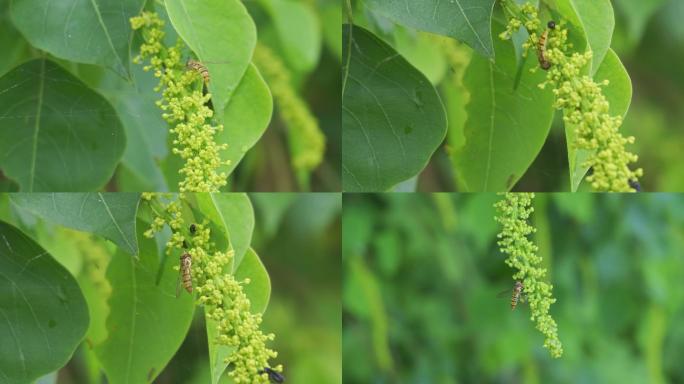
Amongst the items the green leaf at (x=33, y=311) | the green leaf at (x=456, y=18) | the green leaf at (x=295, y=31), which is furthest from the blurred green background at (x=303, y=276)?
the green leaf at (x=456, y=18)

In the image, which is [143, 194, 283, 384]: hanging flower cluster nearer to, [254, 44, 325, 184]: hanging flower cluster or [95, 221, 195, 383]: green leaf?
[95, 221, 195, 383]: green leaf

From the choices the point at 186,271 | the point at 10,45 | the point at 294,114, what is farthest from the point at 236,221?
the point at 294,114

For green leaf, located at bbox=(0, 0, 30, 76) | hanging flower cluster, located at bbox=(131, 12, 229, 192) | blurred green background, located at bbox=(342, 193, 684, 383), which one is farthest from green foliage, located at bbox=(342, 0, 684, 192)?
blurred green background, located at bbox=(342, 193, 684, 383)

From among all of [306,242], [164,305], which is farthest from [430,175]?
[164,305]

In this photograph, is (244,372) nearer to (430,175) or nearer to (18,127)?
(18,127)

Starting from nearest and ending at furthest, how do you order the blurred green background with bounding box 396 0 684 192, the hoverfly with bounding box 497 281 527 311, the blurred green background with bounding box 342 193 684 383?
the hoverfly with bounding box 497 281 527 311, the blurred green background with bounding box 396 0 684 192, the blurred green background with bounding box 342 193 684 383
